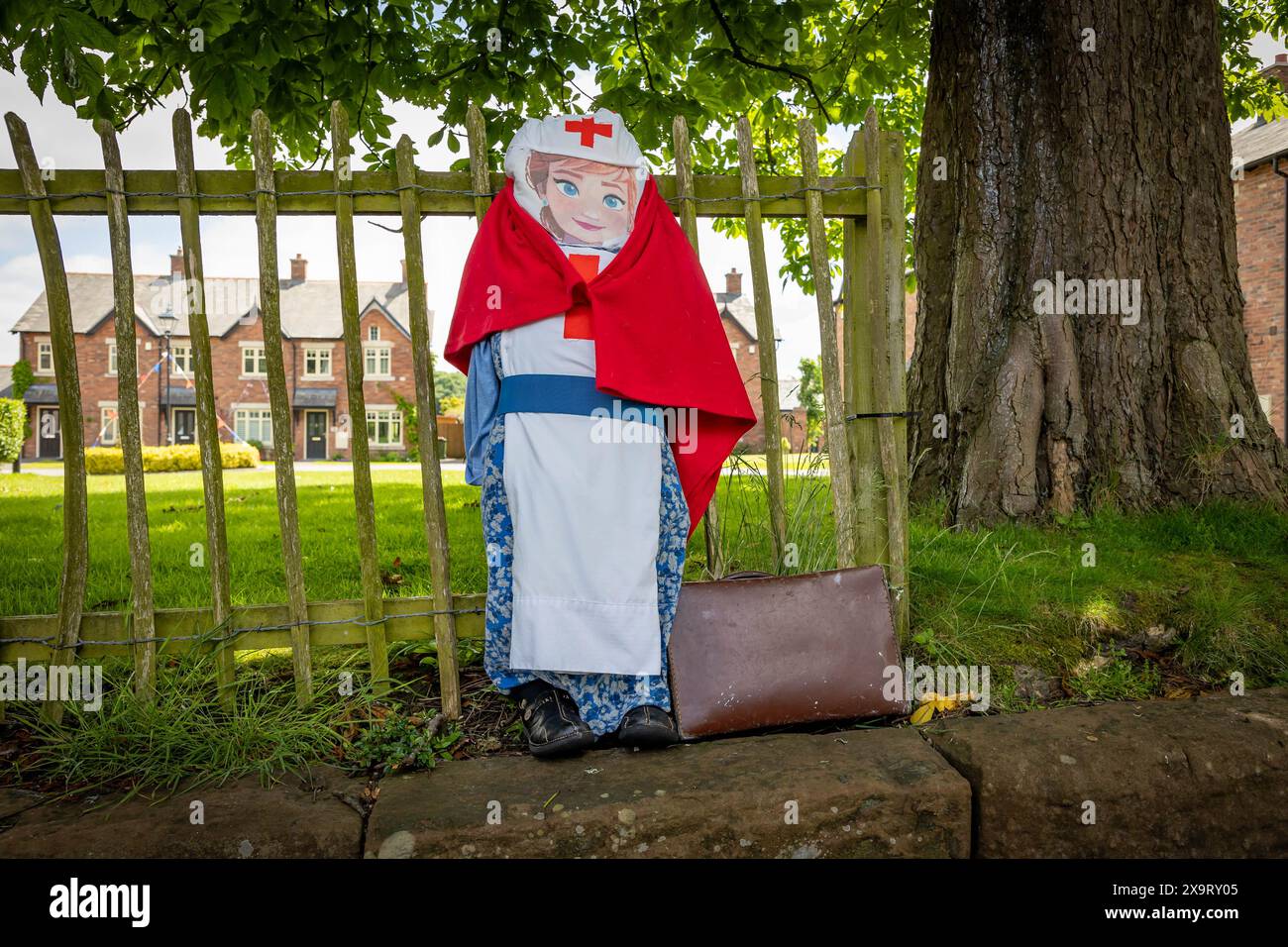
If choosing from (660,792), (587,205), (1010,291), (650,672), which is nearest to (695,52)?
(1010,291)

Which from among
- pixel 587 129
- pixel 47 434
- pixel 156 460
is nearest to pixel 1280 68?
pixel 587 129

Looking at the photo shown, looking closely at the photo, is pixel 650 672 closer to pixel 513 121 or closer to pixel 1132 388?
pixel 1132 388

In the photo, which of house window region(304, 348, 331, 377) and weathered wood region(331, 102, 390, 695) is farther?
house window region(304, 348, 331, 377)

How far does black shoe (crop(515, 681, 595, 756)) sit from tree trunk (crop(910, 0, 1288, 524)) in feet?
7.95

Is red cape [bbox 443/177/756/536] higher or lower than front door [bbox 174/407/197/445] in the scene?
lower

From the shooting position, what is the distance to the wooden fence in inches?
102

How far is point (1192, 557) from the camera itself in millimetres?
3564

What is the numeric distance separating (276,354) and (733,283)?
3454cm

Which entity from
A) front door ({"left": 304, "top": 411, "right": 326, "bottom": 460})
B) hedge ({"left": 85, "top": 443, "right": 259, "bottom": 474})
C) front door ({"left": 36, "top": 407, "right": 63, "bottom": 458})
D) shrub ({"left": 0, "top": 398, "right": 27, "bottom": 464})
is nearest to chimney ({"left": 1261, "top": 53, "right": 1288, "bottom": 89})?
hedge ({"left": 85, "top": 443, "right": 259, "bottom": 474})

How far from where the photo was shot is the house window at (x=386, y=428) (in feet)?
112

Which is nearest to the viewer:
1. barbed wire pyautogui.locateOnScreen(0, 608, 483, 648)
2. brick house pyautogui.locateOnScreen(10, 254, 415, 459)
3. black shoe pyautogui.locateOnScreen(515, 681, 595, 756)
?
black shoe pyautogui.locateOnScreen(515, 681, 595, 756)

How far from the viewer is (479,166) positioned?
2.75m

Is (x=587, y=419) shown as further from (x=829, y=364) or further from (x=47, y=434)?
(x=47, y=434)

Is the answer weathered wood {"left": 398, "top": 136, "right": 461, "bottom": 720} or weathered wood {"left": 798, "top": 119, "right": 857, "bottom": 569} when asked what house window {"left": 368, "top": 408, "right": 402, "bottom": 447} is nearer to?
weathered wood {"left": 398, "top": 136, "right": 461, "bottom": 720}
